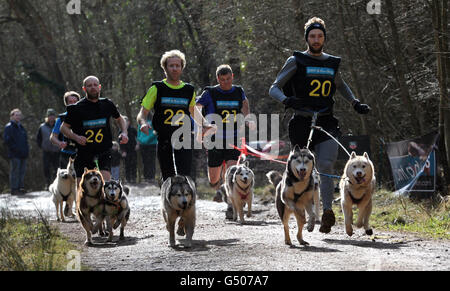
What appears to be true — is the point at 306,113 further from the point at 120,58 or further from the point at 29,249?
the point at 120,58

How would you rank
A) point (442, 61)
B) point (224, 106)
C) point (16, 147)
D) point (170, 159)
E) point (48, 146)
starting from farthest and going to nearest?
Result: point (16, 147) < point (48, 146) < point (224, 106) < point (442, 61) < point (170, 159)

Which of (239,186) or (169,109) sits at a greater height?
(169,109)

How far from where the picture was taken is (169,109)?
835cm

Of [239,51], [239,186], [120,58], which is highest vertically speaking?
[120,58]

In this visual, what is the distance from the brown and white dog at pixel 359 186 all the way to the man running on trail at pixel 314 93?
10.0 inches

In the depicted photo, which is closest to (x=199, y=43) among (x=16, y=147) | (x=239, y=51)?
(x=239, y=51)

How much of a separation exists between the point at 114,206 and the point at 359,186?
3297 millimetres

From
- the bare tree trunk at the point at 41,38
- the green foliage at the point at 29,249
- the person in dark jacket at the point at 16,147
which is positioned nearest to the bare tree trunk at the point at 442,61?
the green foliage at the point at 29,249

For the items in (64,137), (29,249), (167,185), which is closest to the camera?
(29,249)

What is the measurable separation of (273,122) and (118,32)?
11124 mm

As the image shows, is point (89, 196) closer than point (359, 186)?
No

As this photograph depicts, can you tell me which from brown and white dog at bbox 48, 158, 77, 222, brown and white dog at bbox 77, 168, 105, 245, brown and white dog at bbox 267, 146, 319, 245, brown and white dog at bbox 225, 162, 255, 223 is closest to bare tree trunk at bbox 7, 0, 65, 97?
brown and white dog at bbox 48, 158, 77, 222
